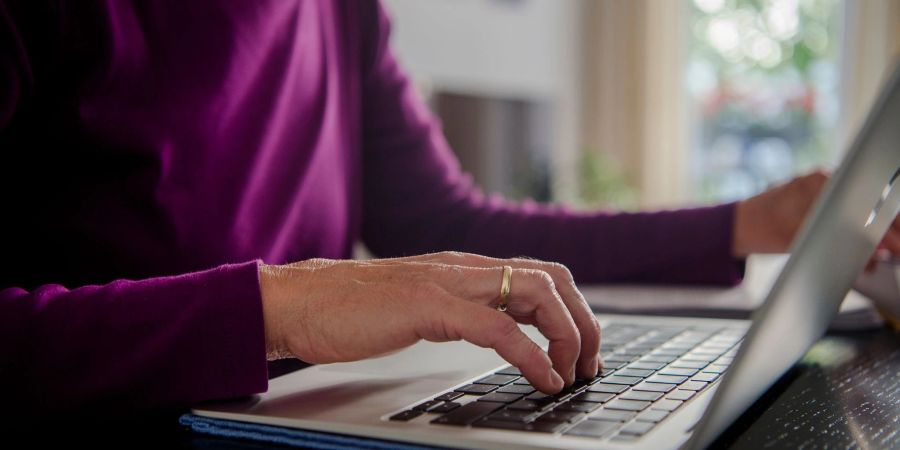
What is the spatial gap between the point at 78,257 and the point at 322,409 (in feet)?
1.08

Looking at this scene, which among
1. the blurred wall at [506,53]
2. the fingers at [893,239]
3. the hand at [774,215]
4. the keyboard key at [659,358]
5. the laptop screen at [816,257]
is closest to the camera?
the laptop screen at [816,257]

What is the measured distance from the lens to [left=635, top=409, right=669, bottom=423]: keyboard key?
46cm

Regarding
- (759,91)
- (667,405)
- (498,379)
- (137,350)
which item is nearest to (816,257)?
(667,405)

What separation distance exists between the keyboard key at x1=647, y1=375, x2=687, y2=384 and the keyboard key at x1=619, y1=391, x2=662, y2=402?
4 cm

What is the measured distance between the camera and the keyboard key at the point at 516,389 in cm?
53

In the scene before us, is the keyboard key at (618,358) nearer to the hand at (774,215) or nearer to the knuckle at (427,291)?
the knuckle at (427,291)

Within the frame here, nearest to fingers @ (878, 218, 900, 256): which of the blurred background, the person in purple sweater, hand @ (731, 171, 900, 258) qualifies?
the person in purple sweater

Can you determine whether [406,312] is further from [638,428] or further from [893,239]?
[893,239]

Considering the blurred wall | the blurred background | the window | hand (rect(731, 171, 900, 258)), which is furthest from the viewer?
the window

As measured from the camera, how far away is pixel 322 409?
0.51 m

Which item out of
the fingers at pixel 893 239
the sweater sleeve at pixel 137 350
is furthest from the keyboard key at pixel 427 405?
the fingers at pixel 893 239

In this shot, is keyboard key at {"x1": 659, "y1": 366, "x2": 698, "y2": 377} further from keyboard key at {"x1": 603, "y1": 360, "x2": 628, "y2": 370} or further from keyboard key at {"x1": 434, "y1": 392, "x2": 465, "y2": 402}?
keyboard key at {"x1": 434, "y1": 392, "x2": 465, "y2": 402}

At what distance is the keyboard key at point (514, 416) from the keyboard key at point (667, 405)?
0.07 metres

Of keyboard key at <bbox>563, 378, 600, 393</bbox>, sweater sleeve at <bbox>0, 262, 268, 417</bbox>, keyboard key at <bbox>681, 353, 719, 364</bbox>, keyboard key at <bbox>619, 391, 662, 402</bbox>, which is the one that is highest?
sweater sleeve at <bbox>0, 262, 268, 417</bbox>
